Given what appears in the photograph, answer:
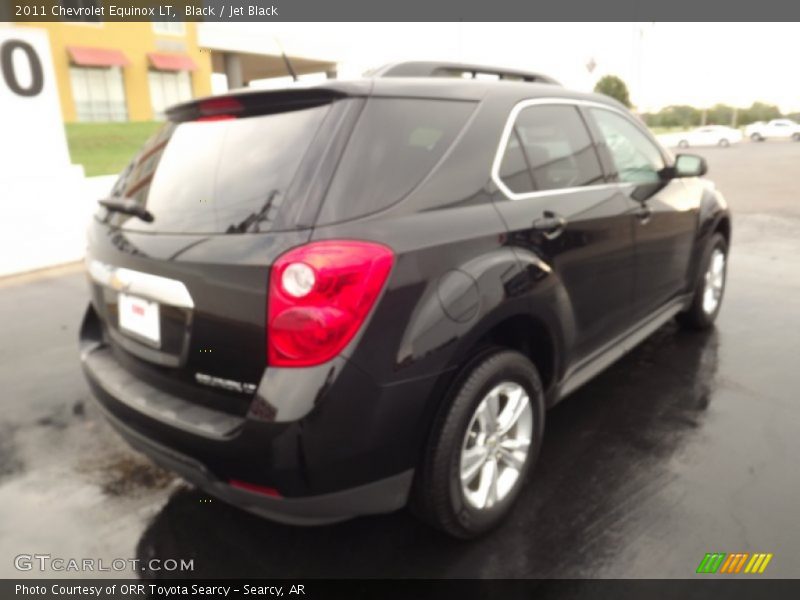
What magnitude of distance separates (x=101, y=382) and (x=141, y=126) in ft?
80.8

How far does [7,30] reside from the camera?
7.29 metres

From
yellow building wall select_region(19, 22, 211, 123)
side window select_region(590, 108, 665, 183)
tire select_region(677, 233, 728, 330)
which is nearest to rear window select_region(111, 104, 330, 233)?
side window select_region(590, 108, 665, 183)

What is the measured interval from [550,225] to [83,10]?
31.5 m

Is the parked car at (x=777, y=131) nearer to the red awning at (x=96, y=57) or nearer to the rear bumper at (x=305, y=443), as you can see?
the red awning at (x=96, y=57)

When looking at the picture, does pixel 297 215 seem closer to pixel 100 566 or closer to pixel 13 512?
pixel 100 566

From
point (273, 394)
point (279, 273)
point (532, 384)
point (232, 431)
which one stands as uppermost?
point (279, 273)

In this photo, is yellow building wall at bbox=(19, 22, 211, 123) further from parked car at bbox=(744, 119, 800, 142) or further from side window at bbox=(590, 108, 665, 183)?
parked car at bbox=(744, 119, 800, 142)

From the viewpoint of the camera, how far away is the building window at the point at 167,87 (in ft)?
102

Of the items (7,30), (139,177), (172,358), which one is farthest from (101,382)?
(7,30)

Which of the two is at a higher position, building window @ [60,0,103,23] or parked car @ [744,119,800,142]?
building window @ [60,0,103,23]

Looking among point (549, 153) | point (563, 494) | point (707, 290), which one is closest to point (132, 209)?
point (549, 153)

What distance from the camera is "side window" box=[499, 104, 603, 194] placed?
2607 millimetres

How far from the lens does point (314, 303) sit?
1883mm

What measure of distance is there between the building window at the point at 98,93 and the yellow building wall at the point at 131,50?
0.31 meters
